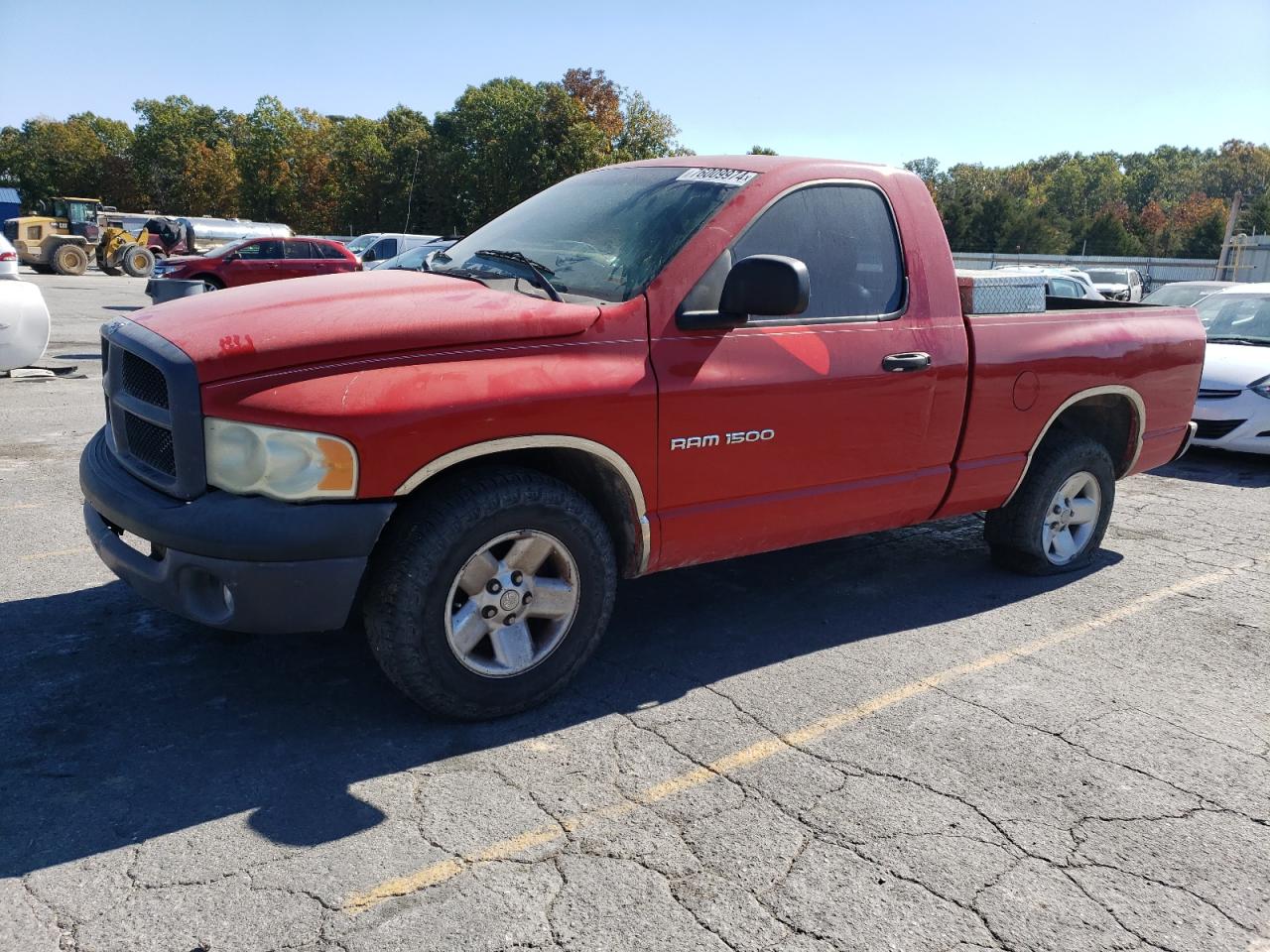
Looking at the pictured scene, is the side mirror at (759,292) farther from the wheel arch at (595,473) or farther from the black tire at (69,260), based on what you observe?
the black tire at (69,260)

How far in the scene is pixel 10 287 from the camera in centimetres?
912

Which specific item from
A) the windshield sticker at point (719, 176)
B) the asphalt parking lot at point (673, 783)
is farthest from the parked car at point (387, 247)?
the windshield sticker at point (719, 176)

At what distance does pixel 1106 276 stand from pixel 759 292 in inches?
1151

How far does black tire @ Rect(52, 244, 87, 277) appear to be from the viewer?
3119 cm

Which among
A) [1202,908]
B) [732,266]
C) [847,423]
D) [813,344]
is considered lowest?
[1202,908]

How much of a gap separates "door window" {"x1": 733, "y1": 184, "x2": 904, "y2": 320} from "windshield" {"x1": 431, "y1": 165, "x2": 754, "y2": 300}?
0.75 feet

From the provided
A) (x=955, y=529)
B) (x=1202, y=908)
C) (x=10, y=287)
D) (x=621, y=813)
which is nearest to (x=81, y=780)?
(x=621, y=813)

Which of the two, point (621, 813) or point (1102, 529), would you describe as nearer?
point (621, 813)

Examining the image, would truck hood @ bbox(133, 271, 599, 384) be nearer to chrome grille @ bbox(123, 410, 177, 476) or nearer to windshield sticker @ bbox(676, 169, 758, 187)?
chrome grille @ bbox(123, 410, 177, 476)

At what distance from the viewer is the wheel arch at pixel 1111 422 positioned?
5.30 meters

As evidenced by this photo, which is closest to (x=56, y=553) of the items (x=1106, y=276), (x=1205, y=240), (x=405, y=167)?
(x=1106, y=276)

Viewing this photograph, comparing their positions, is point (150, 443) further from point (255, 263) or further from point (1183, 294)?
point (255, 263)

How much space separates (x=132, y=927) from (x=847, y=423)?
3.02 meters

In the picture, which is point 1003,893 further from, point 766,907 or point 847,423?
point 847,423
